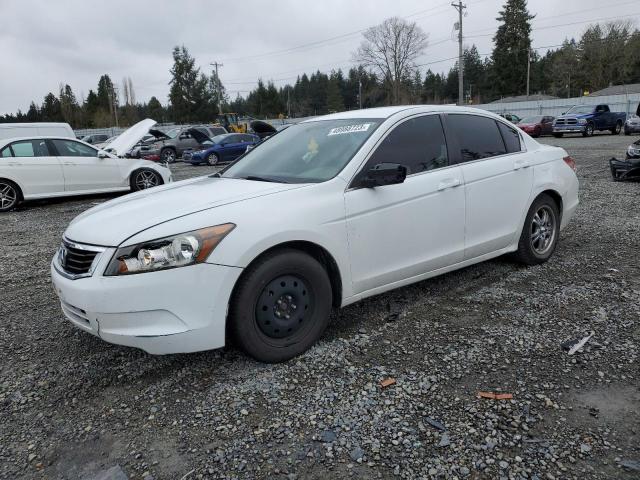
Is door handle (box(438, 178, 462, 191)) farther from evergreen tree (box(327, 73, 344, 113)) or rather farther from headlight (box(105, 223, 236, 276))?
evergreen tree (box(327, 73, 344, 113))

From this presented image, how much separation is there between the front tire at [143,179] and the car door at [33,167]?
5.14 feet

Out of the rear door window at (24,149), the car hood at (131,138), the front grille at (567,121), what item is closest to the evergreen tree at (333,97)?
the front grille at (567,121)

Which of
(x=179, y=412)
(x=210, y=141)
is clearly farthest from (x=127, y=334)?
(x=210, y=141)

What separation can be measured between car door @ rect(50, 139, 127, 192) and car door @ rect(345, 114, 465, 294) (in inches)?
376

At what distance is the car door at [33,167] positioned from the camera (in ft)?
34.8

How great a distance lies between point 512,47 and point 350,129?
262ft

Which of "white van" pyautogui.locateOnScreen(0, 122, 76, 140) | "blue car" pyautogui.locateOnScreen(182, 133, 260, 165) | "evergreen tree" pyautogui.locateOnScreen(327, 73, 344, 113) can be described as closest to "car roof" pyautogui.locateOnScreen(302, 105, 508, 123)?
"white van" pyautogui.locateOnScreen(0, 122, 76, 140)

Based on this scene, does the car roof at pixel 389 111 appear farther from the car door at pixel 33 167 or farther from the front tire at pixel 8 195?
the front tire at pixel 8 195

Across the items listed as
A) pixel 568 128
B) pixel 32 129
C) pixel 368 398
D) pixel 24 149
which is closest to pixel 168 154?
pixel 32 129

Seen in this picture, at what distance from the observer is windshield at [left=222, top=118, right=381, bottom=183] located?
3656 mm

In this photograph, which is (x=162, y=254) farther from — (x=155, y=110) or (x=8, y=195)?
(x=155, y=110)

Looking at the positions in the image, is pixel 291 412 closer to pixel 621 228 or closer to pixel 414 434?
pixel 414 434

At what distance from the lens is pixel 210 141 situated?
2270cm

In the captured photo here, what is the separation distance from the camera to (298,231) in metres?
3.15
